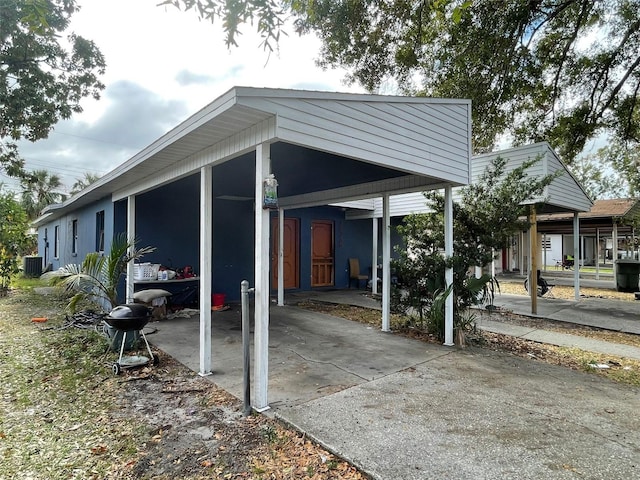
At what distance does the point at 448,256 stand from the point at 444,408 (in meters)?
2.41

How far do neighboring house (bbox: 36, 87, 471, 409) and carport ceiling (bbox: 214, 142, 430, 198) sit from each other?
0.02 metres

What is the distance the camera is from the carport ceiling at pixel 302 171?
4453mm

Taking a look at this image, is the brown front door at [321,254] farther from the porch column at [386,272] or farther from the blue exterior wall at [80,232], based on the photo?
the blue exterior wall at [80,232]

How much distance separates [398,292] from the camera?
217 inches

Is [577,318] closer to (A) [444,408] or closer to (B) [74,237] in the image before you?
(A) [444,408]

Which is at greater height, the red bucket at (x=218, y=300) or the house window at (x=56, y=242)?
the house window at (x=56, y=242)

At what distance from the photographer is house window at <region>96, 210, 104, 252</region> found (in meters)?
7.96

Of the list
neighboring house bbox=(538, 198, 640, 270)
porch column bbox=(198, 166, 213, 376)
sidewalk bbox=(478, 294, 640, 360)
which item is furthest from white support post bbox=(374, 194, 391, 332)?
neighboring house bbox=(538, 198, 640, 270)

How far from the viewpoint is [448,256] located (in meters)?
4.88

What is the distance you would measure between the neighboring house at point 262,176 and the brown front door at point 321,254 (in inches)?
4.7

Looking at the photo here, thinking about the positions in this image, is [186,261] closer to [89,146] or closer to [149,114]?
[149,114]

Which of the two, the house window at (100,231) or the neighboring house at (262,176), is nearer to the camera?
the neighboring house at (262,176)

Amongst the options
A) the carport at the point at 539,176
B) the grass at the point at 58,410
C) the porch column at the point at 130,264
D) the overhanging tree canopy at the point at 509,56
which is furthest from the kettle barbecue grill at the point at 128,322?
the carport at the point at 539,176

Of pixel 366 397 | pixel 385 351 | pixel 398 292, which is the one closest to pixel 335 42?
pixel 398 292
